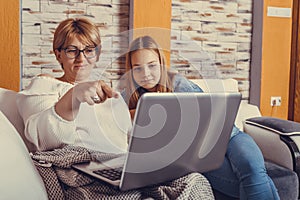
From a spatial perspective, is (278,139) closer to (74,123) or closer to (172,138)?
(74,123)

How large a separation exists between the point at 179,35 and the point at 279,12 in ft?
3.07

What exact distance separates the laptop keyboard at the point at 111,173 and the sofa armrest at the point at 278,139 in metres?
1.38

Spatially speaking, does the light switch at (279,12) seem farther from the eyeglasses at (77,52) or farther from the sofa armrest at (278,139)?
the eyeglasses at (77,52)

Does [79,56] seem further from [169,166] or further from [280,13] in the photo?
[280,13]

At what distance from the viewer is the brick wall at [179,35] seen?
275cm

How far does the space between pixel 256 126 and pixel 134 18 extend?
3.52 feet

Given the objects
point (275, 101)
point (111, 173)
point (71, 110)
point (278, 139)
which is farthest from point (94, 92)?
point (275, 101)

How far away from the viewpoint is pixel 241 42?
3459 millimetres

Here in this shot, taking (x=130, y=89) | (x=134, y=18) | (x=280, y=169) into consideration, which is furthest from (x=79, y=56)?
(x=280, y=169)

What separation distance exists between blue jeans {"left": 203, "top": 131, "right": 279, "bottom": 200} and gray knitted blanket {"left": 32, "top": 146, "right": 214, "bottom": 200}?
26.5 inches

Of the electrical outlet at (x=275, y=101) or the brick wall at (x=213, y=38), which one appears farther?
the electrical outlet at (x=275, y=101)

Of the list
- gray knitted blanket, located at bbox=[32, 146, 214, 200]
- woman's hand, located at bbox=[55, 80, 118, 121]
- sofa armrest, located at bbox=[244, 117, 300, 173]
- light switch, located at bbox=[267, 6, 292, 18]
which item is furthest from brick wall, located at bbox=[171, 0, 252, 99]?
gray knitted blanket, located at bbox=[32, 146, 214, 200]

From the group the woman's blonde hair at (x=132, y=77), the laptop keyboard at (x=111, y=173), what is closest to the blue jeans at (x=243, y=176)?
the woman's blonde hair at (x=132, y=77)

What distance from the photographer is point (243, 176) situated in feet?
6.53
